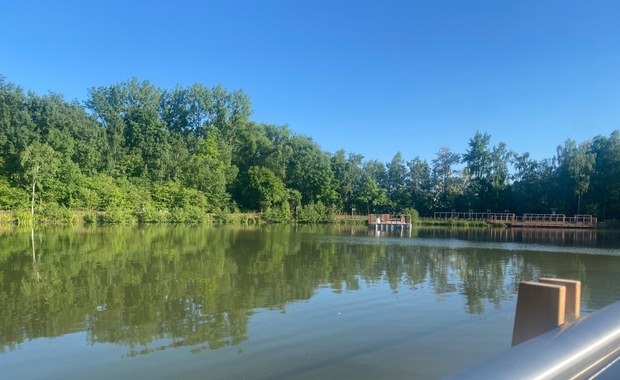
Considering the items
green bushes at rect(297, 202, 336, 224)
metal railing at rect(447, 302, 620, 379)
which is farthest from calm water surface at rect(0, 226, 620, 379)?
green bushes at rect(297, 202, 336, 224)

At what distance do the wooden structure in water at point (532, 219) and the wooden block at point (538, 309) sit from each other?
5839cm

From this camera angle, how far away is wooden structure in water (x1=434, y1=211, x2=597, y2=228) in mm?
54656

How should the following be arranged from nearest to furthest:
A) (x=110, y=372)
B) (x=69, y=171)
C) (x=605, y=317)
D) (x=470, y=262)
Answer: (x=605, y=317) < (x=110, y=372) < (x=470, y=262) < (x=69, y=171)

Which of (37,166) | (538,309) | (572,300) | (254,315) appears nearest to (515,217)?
(37,166)

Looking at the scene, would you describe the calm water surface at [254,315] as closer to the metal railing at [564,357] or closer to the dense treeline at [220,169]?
the metal railing at [564,357]

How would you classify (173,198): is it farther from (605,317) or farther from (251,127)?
(605,317)

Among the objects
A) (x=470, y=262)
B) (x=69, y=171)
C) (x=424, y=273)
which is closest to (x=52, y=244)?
(x=424, y=273)

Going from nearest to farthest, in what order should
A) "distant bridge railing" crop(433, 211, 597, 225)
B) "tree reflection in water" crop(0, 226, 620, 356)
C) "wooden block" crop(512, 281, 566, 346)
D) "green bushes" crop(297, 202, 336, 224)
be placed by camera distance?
"wooden block" crop(512, 281, 566, 346) < "tree reflection in water" crop(0, 226, 620, 356) < "distant bridge railing" crop(433, 211, 597, 225) < "green bushes" crop(297, 202, 336, 224)

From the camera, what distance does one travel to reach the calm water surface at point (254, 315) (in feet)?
17.9

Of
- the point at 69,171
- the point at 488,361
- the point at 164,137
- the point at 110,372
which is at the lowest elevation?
the point at 110,372

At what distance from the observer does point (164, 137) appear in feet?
196

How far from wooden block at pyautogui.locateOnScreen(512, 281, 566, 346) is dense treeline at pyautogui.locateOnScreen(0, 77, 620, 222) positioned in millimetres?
42661

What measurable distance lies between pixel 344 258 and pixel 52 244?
13099 millimetres

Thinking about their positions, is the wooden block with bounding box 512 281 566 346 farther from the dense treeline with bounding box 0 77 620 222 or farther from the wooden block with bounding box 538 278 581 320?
the dense treeline with bounding box 0 77 620 222
